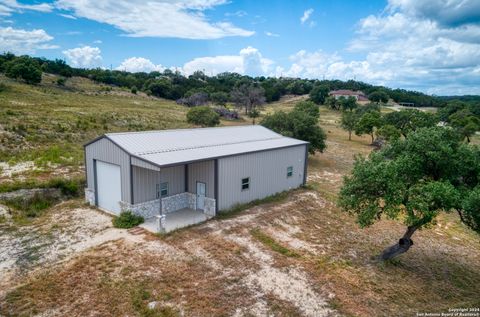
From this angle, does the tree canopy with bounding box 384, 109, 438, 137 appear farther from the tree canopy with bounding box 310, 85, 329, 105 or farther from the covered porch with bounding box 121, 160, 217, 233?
the tree canopy with bounding box 310, 85, 329, 105

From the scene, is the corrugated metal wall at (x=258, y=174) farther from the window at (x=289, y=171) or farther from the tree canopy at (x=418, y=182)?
the tree canopy at (x=418, y=182)

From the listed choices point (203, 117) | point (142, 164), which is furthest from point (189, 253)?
point (203, 117)

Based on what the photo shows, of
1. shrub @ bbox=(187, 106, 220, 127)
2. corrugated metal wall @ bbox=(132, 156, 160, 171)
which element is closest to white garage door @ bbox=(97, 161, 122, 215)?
corrugated metal wall @ bbox=(132, 156, 160, 171)

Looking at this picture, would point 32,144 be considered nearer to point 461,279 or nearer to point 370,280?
point 370,280

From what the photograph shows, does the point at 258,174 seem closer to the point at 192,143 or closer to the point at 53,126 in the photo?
the point at 192,143

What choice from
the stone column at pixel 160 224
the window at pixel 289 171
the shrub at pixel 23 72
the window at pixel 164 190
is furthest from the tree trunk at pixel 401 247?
the shrub at pixel 23 72

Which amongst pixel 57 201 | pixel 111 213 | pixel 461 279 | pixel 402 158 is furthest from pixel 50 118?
pixel 461 279

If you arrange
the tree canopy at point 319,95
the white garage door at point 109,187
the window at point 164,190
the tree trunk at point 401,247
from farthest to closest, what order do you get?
the tree canopy at point 319,95 → the window at point 164,190 → the white garage door at point 109,187 → the tree trunk at point 401,247
